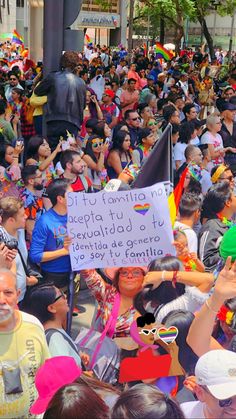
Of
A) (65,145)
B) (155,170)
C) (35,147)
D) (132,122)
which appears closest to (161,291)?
Answer: (155,170)

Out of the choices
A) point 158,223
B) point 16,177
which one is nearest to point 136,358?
point 158,223

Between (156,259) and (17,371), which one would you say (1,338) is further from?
(156,259)

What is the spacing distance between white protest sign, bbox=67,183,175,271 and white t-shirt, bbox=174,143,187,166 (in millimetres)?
4184

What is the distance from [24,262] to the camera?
5.02m

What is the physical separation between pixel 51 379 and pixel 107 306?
1263 millimetres

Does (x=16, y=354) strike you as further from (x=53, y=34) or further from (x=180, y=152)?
(x=53, y=34)

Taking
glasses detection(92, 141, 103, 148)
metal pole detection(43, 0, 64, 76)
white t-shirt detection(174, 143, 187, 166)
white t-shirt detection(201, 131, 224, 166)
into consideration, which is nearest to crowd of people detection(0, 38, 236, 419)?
glasses detection(92, 141, 103, 148)

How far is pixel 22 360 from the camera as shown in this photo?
11.7 ft

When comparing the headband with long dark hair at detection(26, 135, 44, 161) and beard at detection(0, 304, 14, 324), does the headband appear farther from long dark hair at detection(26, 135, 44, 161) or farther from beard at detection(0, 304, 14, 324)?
beard at detection(0, 304, 14, 324)

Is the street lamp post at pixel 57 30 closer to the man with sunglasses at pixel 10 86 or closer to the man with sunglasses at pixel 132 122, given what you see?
the man with sunglasses at pixel 132 122

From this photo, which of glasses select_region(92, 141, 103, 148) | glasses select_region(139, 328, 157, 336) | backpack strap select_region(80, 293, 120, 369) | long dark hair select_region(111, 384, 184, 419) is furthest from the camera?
glasses select_region(92, 141, 103, 148)

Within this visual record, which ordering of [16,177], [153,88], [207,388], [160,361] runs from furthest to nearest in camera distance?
[153,88], [16,177], [160,361], [207,388]

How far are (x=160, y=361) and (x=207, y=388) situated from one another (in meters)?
0.77

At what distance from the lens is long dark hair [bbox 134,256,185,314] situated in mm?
4297
